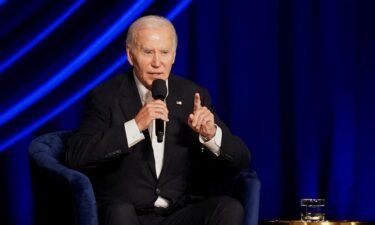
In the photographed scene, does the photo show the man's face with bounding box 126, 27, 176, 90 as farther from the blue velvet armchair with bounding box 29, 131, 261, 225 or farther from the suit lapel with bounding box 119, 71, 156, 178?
the blue velvet armchair with bounding box 29, 131, 261, 225

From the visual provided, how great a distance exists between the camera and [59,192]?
8.84ft

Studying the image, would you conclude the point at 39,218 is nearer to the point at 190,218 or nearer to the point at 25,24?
the point at 190,218

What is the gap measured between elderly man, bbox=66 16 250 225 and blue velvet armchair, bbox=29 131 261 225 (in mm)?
96

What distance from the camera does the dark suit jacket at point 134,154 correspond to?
2.80m

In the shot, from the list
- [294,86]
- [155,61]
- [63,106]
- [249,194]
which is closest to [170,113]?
[155,61]

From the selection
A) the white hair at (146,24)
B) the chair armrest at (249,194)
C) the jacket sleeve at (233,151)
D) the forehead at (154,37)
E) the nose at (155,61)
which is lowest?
the chair armrest at (249,194)

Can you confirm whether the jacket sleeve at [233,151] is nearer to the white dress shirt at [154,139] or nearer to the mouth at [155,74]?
the white dress shirt at [154,139]

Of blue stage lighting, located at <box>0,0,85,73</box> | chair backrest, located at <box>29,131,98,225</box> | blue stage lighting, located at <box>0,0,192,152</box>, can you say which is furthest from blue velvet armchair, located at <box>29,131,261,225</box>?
blue stage lighting, located at <box>0,0,85,73</box>

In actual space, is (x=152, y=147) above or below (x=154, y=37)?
below

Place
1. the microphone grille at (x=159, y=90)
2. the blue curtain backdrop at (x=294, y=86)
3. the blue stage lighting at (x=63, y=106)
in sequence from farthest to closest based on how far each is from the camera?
the blue curtain backdrop at (x=294, y=86), the blue stage lighting at (x=63, y=106), the microphone grille at (x=159, y=90)

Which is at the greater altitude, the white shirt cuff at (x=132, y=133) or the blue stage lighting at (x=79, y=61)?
the blue stage lighting at (x=79, y=61)

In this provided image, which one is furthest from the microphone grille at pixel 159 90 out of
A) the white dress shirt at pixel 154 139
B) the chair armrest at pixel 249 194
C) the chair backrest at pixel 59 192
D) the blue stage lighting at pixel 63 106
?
the blue stage lighting at pixel 63 106

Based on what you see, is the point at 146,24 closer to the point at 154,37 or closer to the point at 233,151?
the point at 154,37

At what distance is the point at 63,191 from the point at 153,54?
2.15ft
